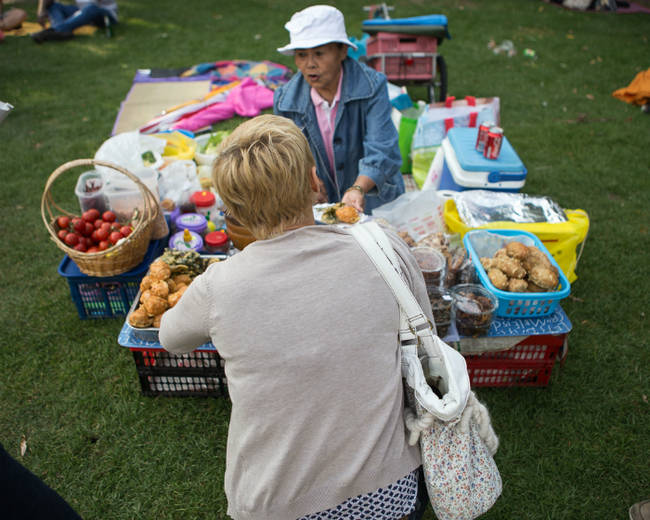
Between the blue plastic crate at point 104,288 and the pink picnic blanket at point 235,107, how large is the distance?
292cm

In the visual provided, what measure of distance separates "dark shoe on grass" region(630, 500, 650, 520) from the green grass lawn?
0.07 metres

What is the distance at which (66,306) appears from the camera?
364 cm

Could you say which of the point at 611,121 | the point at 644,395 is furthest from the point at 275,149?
the point at 611,121

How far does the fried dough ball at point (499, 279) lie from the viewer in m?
2.79

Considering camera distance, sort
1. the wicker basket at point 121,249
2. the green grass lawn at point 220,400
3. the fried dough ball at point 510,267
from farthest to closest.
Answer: the wicker basket at point 121,249
the fried dough ball at point 510,267
the green grass lawn at point 220,400

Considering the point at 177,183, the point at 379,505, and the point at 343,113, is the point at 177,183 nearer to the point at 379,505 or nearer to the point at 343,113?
the point at 343,113

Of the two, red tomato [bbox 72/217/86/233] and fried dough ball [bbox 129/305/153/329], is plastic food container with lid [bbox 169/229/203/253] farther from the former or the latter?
fried dough ball [bbox 129/305/153/329]

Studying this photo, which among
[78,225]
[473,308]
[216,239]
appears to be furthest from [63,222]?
[473,308]

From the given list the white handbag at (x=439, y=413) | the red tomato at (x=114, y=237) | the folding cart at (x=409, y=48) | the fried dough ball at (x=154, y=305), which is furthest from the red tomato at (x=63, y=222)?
the folding cart at (x=409, y=48)

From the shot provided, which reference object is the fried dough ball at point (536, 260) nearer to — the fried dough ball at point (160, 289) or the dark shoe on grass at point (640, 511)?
the dark shoe on grass at point (640, 511)

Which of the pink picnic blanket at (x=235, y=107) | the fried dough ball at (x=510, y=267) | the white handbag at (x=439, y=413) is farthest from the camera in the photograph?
the pink picnic blanket at (x=235, y=107)

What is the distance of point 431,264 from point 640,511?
5.10 ft

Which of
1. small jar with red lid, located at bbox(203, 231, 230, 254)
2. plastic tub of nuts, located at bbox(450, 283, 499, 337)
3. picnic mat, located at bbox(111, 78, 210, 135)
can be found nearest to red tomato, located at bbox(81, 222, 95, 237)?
small jar with red lid, located at bbox(203, 231, 230, 254)

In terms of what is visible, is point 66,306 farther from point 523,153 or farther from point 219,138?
point 523,153
